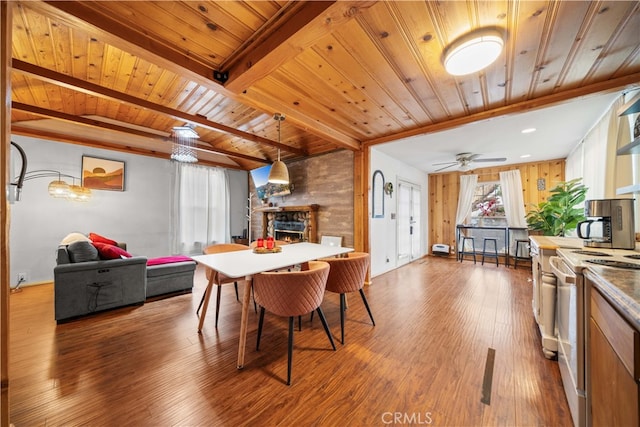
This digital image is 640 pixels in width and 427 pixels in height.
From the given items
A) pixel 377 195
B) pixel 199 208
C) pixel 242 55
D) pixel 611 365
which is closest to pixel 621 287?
pixel 611 365

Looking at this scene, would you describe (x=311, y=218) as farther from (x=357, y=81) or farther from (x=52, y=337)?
(x=52, y=337)

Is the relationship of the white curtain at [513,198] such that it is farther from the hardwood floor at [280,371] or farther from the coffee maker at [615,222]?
the coffee maker at [615,222]

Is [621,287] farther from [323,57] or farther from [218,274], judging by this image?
[218,274]

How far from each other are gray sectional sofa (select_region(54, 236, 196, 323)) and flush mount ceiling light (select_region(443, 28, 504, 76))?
12.8ft

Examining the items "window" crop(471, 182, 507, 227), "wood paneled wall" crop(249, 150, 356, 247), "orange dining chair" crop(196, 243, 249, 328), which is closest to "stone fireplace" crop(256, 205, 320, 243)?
"wood paneled wall" crop(249, 150, 356, 247)

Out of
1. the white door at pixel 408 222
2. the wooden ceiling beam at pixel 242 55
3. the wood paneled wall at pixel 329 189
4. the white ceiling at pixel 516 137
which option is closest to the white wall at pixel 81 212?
the wood paneled wall at pixel 329 189

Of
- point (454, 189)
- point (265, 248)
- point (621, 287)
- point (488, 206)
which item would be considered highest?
point (454, 189)

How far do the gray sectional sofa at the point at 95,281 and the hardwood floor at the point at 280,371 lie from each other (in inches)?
5.8

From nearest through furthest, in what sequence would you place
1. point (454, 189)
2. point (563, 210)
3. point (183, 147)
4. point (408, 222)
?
point (563, 210), point (183, 147), point (408, 222), point (454, 189)

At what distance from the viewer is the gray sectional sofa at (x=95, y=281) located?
94.1 inches

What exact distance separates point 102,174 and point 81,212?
0.79 m

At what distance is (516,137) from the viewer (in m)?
3.52

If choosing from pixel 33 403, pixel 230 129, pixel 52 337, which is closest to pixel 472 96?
pixel 230 129

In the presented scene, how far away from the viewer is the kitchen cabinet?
2.26 ft
